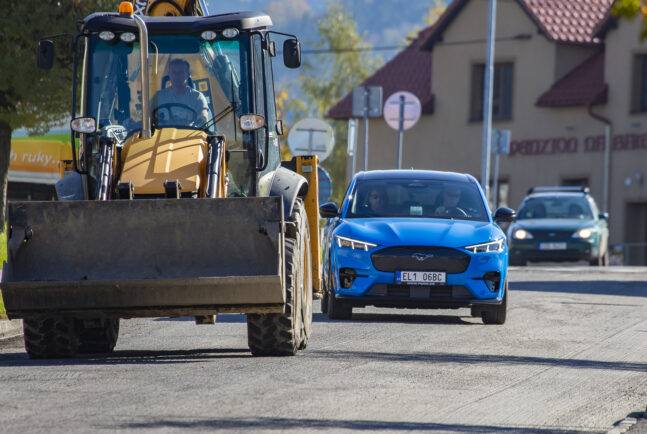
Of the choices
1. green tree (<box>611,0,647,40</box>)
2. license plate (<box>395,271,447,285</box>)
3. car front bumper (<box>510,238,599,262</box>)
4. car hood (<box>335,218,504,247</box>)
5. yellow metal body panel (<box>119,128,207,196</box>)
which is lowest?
car front bumper (<box>510,238,599,262</box>)

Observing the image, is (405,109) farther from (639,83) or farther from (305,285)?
(639,83)

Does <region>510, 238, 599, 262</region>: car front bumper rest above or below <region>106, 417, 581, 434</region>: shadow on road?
below

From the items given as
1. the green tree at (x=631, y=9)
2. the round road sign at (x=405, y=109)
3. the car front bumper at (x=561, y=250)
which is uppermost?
the green tree at (x=631, y=9)

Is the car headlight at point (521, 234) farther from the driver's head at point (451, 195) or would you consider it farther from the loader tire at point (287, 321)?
the loader tire at point (287, 321)

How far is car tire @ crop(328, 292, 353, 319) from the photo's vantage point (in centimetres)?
1528

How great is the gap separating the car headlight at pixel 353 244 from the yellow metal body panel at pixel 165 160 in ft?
11.3

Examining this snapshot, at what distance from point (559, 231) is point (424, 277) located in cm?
1740

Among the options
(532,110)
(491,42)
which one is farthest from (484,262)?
(532,110)

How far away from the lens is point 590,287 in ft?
76.0

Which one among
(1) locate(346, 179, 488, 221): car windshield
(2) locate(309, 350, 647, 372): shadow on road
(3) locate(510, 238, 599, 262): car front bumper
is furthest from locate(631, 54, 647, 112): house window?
(2) locate(309, 350, 647, 372): shadow on road

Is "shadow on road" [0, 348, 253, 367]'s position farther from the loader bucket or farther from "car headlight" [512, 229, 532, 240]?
"car headlight" [512, 229, 532, 240]

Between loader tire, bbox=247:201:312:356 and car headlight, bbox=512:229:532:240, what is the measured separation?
817 inches

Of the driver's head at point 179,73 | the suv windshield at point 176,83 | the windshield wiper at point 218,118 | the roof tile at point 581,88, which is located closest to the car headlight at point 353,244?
the suv windshield at point 176,83

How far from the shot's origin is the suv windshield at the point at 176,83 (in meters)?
12.1
